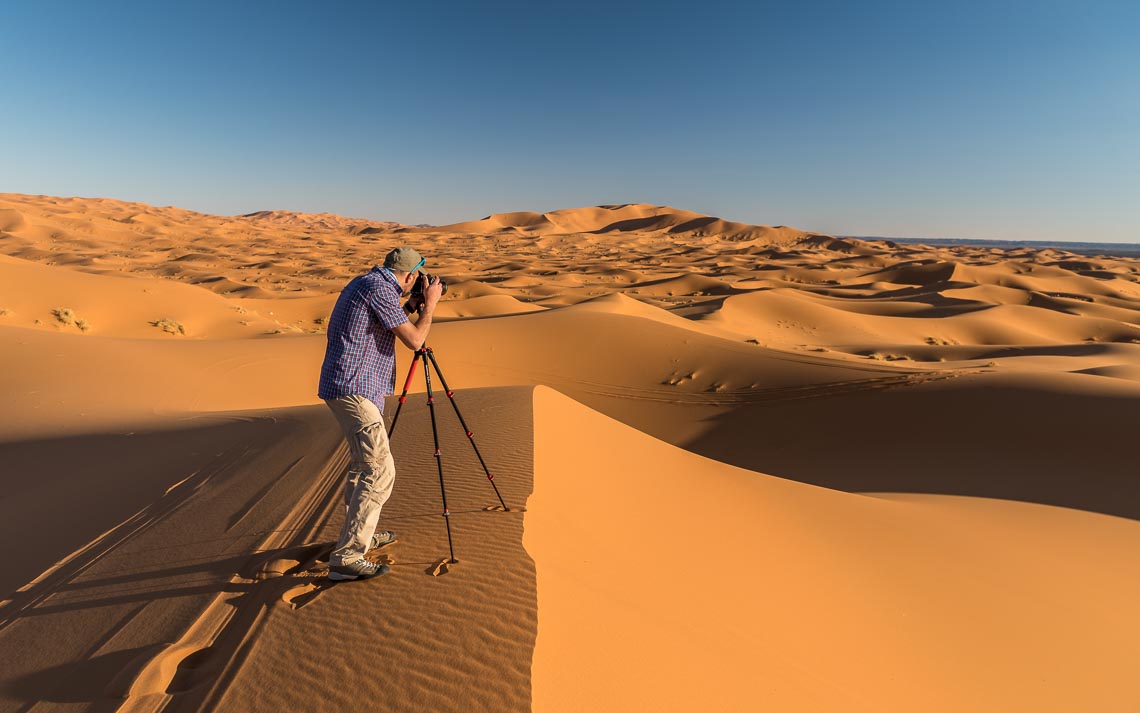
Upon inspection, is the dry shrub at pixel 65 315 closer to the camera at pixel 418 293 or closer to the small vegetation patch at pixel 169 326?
the small vegetation patch at pixel 169 326

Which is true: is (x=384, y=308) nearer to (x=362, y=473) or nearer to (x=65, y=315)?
(x=362, y=473)

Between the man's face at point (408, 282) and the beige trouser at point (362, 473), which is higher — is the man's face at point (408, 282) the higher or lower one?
the higher one

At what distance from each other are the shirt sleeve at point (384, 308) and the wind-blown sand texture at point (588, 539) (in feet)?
5.04

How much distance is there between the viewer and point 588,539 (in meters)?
4.22

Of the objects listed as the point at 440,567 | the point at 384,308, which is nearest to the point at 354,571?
the point at 440,567

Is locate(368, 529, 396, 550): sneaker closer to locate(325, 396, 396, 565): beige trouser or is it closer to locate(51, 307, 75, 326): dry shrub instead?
locate(325, 396, 396, 565): beige trouser

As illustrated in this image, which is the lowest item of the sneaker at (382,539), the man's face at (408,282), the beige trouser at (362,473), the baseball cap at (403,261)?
the sneaker at (382,539)

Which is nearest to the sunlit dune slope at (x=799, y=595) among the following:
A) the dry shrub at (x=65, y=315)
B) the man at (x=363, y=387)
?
the man at (x=363, y=387)

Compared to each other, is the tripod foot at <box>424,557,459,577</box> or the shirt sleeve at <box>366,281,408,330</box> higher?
the shirt sleeve at <box>366,281,408,330</box>

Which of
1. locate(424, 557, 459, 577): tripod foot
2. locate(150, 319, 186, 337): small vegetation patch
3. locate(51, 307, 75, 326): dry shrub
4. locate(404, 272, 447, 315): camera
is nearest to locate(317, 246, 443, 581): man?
locate(404, 272, 447, 315): camera

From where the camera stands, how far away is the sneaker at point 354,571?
331cm

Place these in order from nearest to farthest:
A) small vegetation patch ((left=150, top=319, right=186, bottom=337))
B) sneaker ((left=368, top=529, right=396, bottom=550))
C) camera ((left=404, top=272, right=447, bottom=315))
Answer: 1. camera ((left=404, top=272, right=447, bottom=315))
2. sneaker ((left=368, top=529, right=396, bottom=550))
3. small vegetation patch ((left=150, top=319, right=186, bottom=337))

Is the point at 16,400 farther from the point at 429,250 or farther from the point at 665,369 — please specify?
the point at 429,250

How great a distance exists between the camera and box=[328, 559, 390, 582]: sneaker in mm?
3311
